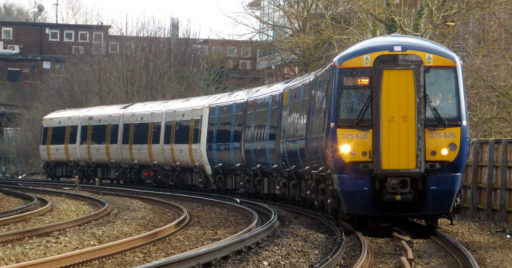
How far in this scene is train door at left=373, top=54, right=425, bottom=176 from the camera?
38.3ft

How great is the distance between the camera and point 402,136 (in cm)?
1174

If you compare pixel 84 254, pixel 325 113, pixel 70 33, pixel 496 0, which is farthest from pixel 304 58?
pixel 70 33

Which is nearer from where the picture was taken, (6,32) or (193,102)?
(193,102)

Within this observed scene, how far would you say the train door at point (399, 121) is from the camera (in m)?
11.7

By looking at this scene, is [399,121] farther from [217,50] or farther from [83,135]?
[217,50]

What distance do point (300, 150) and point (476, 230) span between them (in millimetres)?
4358

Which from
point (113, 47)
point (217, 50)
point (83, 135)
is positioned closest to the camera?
point (83, 135)

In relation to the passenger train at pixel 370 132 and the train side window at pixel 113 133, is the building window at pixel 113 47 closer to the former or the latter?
the train side window at pixel 113 133

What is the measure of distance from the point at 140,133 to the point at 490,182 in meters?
19.3

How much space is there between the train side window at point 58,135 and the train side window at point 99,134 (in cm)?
256

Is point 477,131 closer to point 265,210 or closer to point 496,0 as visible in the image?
point 496,0

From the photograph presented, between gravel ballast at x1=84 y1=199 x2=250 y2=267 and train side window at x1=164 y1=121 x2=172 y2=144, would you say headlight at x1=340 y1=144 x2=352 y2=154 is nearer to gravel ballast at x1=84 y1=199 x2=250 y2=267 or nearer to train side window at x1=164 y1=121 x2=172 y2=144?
gravel ballast at x1=84 y1=199 x2=250 y2=267

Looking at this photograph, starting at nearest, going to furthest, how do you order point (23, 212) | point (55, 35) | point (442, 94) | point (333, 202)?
point (442, 94), point (333, 202), point (23, 212), point (55, 35)

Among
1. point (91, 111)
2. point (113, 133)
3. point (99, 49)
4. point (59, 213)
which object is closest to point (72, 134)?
point (91, 111)
